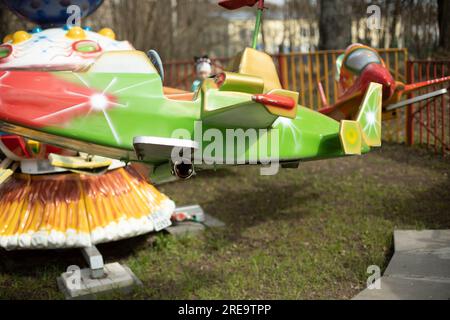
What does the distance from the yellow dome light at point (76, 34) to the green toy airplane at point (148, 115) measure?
1.81 m

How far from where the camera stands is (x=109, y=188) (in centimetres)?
376

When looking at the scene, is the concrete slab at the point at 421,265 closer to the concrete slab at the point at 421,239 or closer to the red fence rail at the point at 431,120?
the concrete slab at the point at 421,239

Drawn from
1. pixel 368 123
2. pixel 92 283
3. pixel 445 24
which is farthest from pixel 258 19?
pixel 445 24

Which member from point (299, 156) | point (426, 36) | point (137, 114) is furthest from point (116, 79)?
point (426, 36)

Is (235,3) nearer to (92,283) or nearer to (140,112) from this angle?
(140,112)

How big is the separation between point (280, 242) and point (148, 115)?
2671mm

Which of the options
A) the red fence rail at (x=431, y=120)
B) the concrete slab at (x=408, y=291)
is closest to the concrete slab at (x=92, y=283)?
the concrete slab at (x=408, y=291)

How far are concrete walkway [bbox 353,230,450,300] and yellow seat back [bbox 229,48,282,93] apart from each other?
1.54 meters

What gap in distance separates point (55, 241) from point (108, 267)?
1.50ft

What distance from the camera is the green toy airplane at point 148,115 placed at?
5.29 feet

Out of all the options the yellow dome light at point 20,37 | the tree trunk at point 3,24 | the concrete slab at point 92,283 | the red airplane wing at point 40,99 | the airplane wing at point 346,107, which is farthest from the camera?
the tree trunk at point 3,24

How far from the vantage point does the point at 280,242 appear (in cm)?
417

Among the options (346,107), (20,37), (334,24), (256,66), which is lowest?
(346,107)
